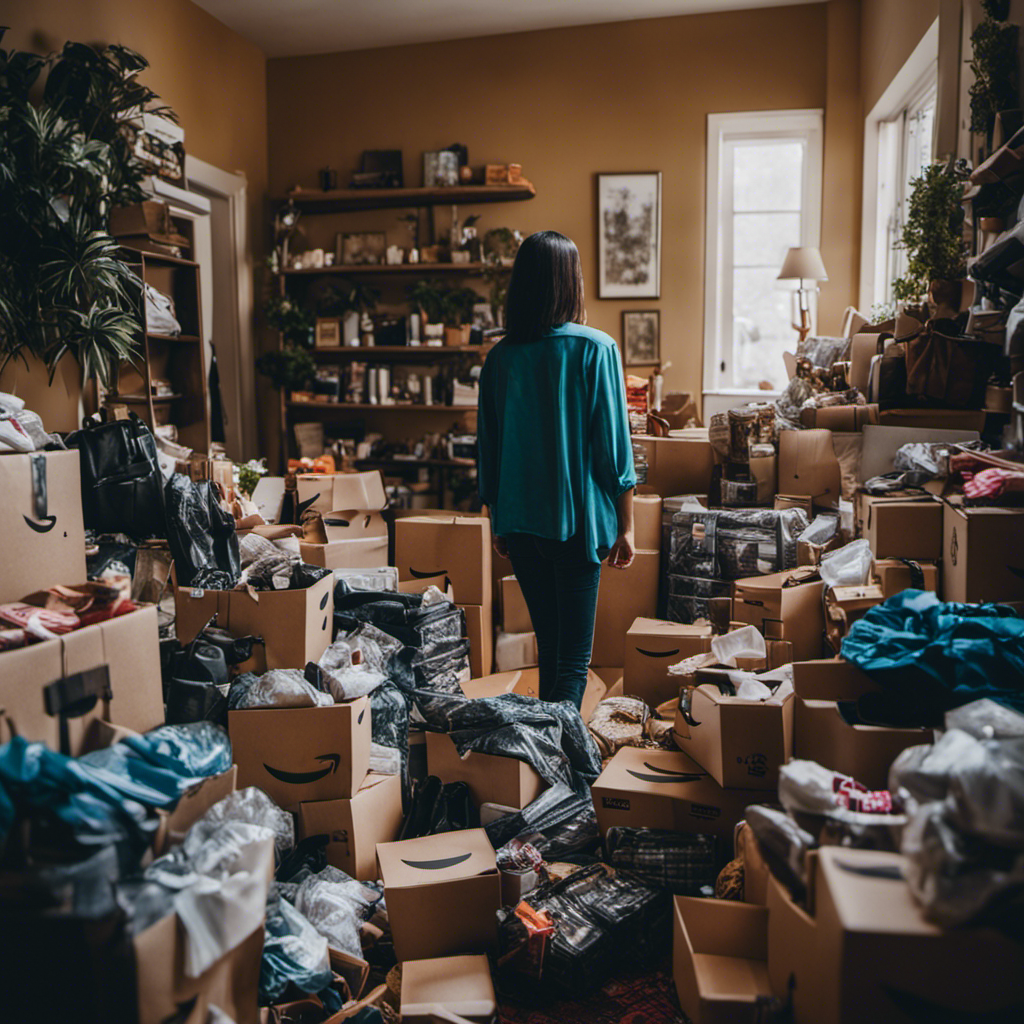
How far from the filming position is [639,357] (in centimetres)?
559

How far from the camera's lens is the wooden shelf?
5.38 meters

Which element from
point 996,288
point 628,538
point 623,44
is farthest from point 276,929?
point 623,44

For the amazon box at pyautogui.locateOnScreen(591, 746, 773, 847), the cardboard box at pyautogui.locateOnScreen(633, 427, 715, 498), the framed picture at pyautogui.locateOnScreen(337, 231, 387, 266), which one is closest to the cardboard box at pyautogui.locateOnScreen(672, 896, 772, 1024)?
the amazon box at pyautogui.locateOnScreen(591, 746, 773, 847)

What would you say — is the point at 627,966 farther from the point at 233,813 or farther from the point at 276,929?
the point at 233,813

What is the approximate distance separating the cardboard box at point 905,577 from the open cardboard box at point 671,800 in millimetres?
773

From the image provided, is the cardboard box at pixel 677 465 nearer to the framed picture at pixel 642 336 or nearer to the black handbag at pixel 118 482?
the black handbag at pixel 118 482

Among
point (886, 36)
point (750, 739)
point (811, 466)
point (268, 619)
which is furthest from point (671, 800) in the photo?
point (886, 36)

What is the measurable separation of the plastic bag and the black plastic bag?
1.78 meters

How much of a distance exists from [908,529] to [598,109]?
401 cm

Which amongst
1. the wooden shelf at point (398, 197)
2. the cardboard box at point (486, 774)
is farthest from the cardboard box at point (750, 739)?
the wooden shelf at point (398, 197)

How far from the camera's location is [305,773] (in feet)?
6.47

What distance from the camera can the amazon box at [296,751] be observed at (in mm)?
1965

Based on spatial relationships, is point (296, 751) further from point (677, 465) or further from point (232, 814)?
point (677, 465)

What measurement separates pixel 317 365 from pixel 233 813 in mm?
4737
